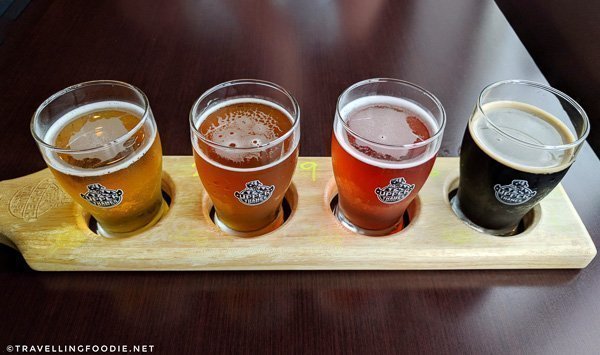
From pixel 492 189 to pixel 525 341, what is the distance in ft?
0.74

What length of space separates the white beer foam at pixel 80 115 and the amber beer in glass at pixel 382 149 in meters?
0.29

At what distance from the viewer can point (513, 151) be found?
752 mm

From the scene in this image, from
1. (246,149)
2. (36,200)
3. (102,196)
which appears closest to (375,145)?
(246,149)

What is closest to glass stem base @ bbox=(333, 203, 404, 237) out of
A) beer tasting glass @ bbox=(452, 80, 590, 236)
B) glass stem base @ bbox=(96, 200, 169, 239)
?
beer tasting glass @ bbox=(452, 80, 590, 236)

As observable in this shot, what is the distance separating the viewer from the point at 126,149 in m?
→ 0.73

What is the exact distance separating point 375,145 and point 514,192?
0.79 feet

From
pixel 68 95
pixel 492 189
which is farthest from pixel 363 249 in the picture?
pixel 68 95

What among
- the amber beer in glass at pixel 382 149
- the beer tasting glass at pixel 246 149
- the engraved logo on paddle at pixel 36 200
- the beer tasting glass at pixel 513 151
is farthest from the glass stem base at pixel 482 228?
the engraved logo on paddle at pixel 36 200

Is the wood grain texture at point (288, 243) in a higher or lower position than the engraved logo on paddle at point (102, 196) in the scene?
lower

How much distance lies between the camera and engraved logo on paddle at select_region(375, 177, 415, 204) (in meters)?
0.75

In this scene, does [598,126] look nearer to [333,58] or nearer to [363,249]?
[333,58]

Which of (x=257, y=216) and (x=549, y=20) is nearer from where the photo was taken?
(x=257, y=216)

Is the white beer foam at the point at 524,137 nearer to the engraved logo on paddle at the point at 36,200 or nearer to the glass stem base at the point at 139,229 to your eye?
the glass stem base at the point at 139,229

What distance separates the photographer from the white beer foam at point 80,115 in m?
0.72
